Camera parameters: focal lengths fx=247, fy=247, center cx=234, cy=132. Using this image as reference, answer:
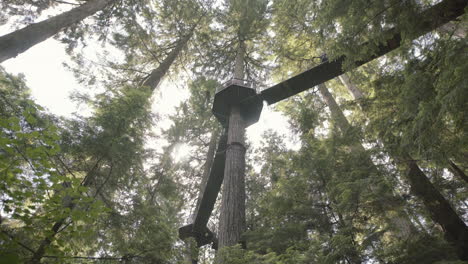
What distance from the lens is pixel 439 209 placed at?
14.2ft

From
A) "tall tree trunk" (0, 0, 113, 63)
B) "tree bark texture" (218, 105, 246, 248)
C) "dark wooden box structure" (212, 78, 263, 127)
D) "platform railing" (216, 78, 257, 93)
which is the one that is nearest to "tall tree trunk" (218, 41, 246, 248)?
"tree bark texture" (218, 105, 246, 248)

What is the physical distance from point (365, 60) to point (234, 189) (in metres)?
4.56

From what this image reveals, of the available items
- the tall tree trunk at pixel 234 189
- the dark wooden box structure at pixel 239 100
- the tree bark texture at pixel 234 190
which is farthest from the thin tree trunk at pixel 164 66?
the tree bark texture at pixel 234 190

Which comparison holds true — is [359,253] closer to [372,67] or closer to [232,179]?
[232,179]

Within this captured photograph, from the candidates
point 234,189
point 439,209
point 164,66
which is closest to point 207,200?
point 234,189

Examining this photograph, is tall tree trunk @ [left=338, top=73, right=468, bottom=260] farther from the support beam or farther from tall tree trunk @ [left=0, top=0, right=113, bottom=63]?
tall tree trunk @ [left=0, top=0, right=113, bottom=63]

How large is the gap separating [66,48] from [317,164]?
9.75 metres

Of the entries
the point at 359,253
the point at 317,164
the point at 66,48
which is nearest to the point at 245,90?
the point at 317,164

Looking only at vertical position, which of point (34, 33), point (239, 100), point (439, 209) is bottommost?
point (439, 209)

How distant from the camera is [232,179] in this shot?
6684mm

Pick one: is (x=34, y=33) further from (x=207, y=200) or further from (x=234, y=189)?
(x=207, y=200)

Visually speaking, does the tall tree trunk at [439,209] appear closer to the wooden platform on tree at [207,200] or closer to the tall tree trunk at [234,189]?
the tall tree trunk at [234,189]

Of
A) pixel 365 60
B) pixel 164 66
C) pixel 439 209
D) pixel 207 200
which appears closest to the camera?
pixel 439 209

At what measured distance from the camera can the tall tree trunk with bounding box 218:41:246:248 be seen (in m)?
5.59
